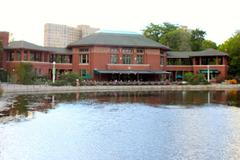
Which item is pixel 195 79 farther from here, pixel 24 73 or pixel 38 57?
pixel 24 73

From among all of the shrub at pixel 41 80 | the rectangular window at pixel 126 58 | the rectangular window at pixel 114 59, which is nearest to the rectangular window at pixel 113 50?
the rectangular window at pixel 114 59

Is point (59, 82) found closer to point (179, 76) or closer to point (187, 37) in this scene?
point (179, 76)

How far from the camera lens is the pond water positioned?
12047 mm

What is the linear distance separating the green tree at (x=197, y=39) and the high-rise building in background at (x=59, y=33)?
156 ft

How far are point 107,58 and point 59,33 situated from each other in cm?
7140

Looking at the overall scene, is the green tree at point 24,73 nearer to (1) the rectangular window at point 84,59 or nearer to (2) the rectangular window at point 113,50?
(1) the rectangular window at point 84,59

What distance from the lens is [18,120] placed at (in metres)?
18.8

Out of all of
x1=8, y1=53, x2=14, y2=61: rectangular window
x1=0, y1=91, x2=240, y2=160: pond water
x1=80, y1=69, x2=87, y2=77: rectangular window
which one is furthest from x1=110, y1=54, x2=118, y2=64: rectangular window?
x1=0, y1=91, x2=240, y2=160: pond water

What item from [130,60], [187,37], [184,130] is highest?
[187,37]

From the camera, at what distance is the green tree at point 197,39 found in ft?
256

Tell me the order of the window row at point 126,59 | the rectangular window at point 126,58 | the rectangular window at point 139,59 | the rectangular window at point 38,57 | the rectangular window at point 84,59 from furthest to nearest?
the rectangular window at point 139,59
the rectangular window at point 126,58
the window row at point 126,59
the rectangular window at point 84,59
the rectangular window at point 38,57

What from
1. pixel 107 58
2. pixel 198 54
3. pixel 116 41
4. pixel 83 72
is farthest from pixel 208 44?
pixel 83 72

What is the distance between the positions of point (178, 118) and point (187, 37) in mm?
59096

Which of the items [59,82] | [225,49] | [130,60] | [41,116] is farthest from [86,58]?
[41,116]
